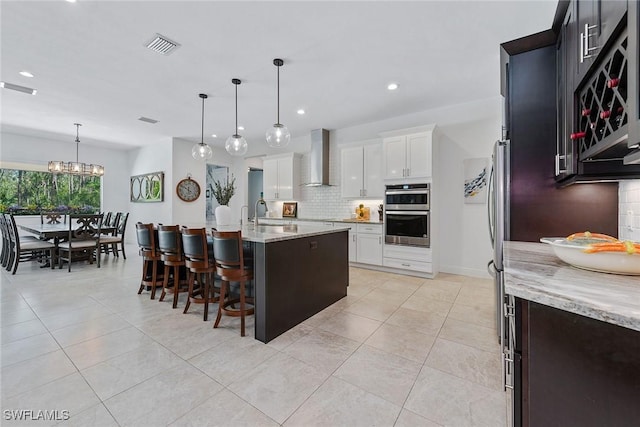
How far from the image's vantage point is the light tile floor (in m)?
1.54

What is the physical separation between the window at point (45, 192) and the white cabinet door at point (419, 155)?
8383 millimetres

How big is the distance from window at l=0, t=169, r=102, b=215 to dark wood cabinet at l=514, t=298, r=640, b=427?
30.7ft

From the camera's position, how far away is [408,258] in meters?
4.53

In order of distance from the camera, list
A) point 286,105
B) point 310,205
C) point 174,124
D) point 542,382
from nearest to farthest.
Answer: point 542,382 < point 286,105 < point 174,124 < point 310,205

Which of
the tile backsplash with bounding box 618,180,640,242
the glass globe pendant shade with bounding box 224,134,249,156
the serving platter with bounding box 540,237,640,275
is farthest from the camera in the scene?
the glass globe pendant shade with bounding box 224,134,249,156

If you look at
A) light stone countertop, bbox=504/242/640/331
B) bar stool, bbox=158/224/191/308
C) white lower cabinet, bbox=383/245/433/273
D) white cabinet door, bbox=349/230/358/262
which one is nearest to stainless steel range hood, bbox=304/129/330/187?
white cabinet door, bbox=349/230/358/262

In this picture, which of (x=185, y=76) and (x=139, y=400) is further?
(x=185, y=76)

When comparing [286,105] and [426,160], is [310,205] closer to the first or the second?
[286,105]

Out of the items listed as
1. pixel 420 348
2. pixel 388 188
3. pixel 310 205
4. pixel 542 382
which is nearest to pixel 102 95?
pixel 310 205

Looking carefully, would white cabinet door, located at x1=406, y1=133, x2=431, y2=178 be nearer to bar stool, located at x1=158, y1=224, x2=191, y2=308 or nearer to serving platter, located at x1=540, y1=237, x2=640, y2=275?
serving platter, located at x1=540, y1=237, x2=640, y2=275

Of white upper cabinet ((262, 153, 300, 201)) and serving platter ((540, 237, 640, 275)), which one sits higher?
white upper cabinet ((262, 153, 300, 201))

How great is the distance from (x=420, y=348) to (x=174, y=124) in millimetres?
6168

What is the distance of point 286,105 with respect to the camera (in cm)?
461

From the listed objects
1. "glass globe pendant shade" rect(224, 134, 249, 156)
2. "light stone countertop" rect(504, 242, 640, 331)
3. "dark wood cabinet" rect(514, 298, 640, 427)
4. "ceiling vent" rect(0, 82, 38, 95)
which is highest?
"ceiling vent" rect(0, 82, 38, 95)
